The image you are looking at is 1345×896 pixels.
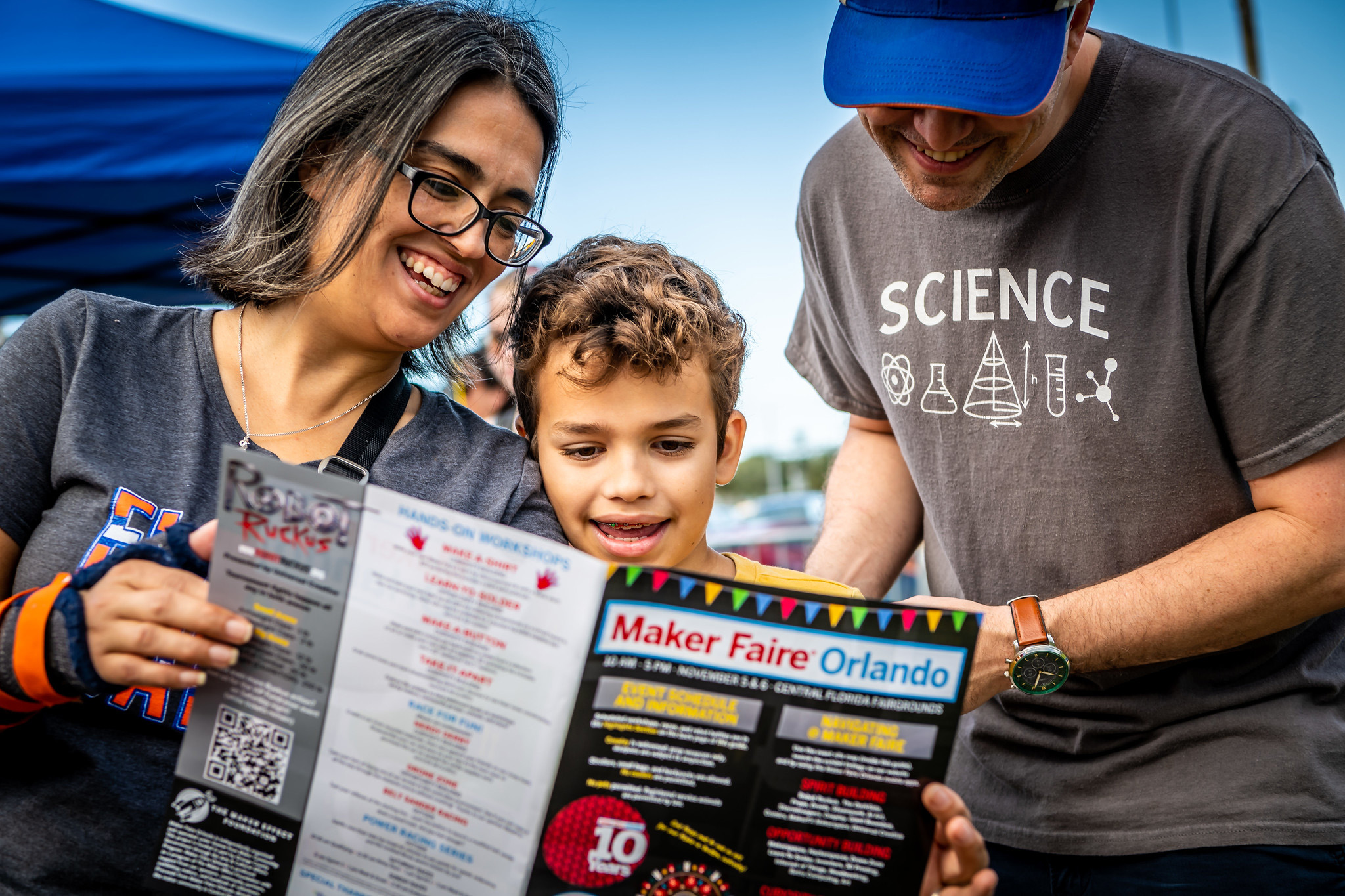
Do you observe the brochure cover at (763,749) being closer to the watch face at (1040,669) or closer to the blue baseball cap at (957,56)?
the watch face at (1040,669)

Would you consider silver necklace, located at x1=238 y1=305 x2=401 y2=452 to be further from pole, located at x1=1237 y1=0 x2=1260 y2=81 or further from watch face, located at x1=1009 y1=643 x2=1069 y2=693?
pole, located at x1=1237 y1=0 x2=1260 y2=81

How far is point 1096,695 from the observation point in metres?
1.73

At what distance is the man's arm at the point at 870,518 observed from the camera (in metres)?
2.13

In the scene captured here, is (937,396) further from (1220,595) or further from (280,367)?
(280,367)

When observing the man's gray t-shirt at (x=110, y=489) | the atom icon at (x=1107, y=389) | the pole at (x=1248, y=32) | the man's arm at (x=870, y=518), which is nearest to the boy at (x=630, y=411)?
the man's gray t-shirt at (x=110, y=489)

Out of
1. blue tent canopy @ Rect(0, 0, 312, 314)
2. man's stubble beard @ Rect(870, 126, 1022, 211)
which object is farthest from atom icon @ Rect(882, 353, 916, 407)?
blue tent canopy @ Rect(0, 0, 312, 314)

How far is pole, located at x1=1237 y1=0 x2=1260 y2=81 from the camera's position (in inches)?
337

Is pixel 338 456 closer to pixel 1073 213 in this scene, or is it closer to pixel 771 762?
pixel 771 762

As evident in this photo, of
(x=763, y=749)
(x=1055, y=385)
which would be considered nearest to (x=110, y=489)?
(x=763, y=749)

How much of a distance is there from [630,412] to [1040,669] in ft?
2.74

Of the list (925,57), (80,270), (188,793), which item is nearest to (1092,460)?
(925,57)

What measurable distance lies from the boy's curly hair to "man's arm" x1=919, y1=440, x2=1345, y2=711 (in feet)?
2.38

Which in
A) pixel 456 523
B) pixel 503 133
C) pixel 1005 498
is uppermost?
pixel 503 133

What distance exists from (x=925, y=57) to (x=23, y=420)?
1.54 metres
